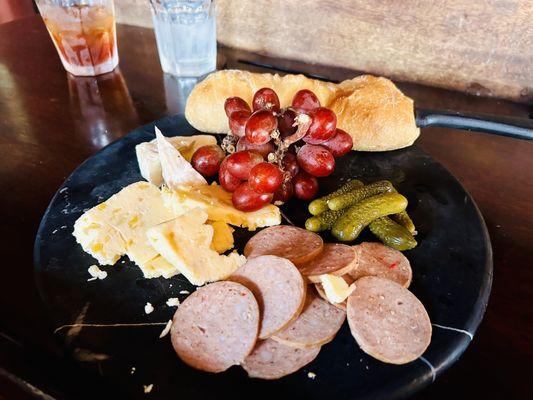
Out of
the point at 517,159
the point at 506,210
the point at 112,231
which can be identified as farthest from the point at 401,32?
the point at 112,231

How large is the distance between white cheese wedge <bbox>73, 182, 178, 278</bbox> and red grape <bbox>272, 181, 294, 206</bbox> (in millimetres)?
264

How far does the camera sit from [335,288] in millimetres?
852

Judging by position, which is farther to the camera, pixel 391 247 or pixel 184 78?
pixel 184 78

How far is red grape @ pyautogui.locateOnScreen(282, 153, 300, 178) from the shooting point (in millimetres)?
1141

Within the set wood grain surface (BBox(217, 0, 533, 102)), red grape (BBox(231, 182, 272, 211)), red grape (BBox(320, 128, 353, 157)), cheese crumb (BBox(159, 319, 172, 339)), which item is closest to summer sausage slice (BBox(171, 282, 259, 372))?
cheese crumb (BBox(159, 319, 172, 339))

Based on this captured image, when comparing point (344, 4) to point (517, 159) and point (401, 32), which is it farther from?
point (517, 159)

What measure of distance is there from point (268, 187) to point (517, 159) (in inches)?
35.6

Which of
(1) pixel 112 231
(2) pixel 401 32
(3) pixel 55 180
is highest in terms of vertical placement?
(2) pixel 401 32

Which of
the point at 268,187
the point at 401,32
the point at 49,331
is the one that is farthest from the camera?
the point at 401,32

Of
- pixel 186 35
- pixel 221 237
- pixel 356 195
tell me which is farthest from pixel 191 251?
pixel 186 35

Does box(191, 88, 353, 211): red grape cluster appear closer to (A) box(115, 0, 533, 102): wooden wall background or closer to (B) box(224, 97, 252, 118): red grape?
(B) box(224, 97, 252, 118): red grape

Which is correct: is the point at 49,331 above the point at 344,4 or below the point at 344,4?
below

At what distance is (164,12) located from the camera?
1692mm

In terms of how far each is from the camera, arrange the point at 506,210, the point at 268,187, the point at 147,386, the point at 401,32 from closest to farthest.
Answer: the point at 147,386 → the point at 268,187 → the point at 506,210 → the point at 401,32
